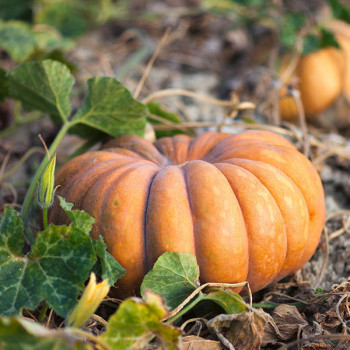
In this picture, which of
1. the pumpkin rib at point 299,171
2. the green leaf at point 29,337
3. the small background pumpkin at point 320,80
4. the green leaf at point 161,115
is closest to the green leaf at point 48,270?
the green leaf at point 29,337

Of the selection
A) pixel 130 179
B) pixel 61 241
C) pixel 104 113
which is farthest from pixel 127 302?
pixel 104 113

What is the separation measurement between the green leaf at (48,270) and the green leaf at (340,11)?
263 centimetres

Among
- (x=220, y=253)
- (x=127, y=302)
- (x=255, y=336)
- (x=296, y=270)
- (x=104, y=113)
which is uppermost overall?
(x=104, y=113)

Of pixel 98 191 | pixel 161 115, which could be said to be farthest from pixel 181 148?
pixel 161 115

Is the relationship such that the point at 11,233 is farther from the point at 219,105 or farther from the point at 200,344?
the point at 219,105

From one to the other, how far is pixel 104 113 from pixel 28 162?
0.87 meters

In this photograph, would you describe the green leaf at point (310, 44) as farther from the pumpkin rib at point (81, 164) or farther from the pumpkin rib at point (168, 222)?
the pumpkin rib at point (168, 222)

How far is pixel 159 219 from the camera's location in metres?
1.52

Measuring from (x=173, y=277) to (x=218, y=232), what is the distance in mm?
192

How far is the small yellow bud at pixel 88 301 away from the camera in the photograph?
1241mm

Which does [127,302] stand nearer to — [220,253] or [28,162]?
[220,253]

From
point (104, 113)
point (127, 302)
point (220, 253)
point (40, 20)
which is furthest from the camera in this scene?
point (40, 20)

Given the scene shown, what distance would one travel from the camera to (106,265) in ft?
4.66

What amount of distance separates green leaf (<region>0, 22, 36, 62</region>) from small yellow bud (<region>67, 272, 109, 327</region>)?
1.71 meters
